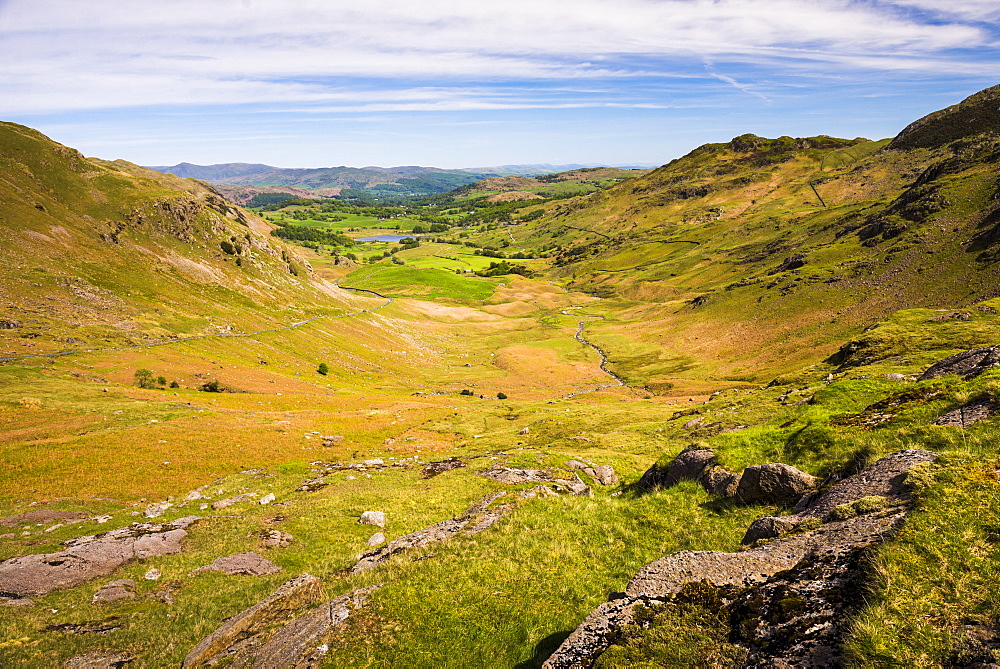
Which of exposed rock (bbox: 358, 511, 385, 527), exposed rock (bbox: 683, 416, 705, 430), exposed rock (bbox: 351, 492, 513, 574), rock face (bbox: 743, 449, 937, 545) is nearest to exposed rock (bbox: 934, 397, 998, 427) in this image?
rock face (bbox: 743, 449, 937, 545)

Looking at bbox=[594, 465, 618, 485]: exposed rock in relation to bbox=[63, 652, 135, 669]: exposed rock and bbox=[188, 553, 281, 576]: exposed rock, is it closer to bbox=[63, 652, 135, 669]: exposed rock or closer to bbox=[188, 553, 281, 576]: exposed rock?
bbox=[188, 553, 281, 576]: exposed rock

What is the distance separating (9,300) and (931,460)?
13264cm

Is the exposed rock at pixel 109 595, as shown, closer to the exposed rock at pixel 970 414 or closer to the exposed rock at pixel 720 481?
the exposed rock at pixel 720 481

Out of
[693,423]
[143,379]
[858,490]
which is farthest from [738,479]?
[143,379]

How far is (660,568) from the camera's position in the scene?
38.7 feet

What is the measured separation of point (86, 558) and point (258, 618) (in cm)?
1580

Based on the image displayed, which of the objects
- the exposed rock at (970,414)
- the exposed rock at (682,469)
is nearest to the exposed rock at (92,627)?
the exposed rock at (682,469)

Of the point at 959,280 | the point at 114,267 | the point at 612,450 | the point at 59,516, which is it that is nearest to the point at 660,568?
the point at 612,450

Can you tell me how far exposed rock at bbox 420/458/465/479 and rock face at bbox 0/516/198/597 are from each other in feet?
59.4

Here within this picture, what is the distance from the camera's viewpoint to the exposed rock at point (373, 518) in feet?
95.7

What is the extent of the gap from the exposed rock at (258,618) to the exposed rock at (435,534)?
249 centimetres

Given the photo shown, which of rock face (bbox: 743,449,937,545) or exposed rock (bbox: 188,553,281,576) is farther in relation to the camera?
exposed rock (bbox: 188,553,281,576)

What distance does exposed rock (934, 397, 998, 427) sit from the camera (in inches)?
602

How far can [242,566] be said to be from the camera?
77.8 feet
